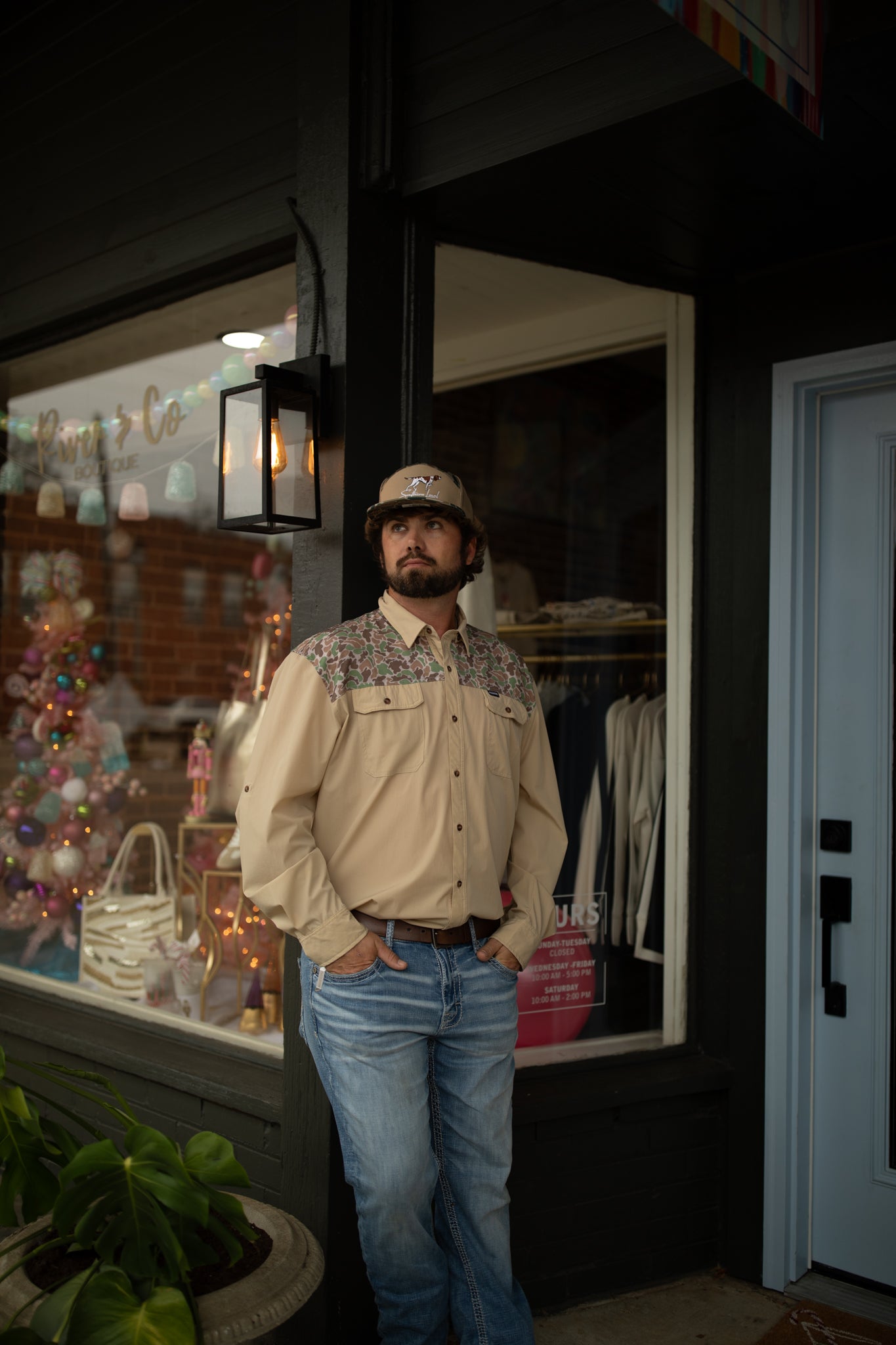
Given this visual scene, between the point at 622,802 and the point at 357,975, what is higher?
the point at 622,802

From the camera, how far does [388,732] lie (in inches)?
91.7

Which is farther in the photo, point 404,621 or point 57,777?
point 57,777

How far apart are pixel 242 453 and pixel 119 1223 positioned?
5.49ft

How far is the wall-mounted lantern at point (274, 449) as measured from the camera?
2.65 m

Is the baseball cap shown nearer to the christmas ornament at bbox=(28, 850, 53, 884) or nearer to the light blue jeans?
the light blue jeans

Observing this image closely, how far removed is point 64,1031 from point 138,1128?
199 centimetres

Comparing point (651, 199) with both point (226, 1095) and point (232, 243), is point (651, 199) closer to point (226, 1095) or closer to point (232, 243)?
point (232, 243)

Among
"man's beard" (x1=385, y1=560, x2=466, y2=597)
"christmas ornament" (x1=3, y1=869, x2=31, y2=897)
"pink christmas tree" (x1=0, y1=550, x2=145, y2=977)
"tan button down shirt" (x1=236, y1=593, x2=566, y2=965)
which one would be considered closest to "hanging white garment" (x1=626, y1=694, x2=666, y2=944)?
"tan button down shirt" (x1=236, y1=593, x2=566, y2=965)

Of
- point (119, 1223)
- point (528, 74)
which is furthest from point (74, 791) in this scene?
point (528, 74)

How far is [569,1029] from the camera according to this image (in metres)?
3.30

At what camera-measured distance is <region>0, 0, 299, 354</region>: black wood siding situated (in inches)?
126

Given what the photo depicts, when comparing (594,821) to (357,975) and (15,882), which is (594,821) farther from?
(15,882)

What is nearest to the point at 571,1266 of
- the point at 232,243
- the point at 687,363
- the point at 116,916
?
the point at 116,916

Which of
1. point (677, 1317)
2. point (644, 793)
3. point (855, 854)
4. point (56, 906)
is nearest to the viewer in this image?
point (677, 1317)
